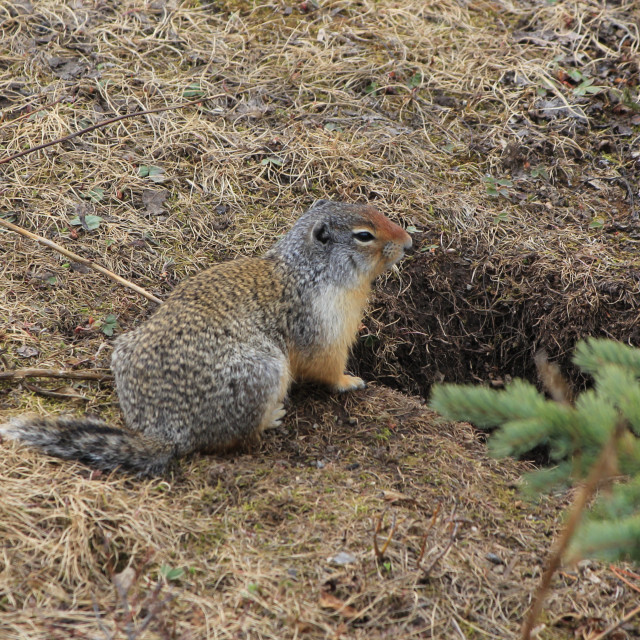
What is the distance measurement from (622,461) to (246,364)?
2757mm

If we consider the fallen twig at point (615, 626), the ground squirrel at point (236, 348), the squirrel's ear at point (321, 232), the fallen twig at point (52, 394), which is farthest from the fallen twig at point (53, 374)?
the fallen twig at point (615, 626)

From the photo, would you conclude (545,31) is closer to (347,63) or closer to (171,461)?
(347,63)

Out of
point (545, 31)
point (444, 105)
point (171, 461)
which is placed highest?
point (545, 31)

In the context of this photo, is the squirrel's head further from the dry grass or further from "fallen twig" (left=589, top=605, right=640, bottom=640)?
"fallen twig" (left=589, top=605, right=640, bottom=640)

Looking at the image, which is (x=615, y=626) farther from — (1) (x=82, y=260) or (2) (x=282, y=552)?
(1) (x=82, y=260)

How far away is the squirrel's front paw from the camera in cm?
571

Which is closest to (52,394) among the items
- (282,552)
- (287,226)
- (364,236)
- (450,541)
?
(282,552)

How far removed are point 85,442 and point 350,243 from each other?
236 cm

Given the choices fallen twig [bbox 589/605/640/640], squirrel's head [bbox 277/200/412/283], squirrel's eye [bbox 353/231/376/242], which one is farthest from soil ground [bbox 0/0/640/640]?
A: squirrel's eye [bbox 353/231/376/242]

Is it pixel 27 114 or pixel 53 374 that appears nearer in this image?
pixel 53 374

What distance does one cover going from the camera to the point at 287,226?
677 centimetres

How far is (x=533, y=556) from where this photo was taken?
4.31 m

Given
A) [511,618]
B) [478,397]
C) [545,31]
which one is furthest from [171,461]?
[545,31]

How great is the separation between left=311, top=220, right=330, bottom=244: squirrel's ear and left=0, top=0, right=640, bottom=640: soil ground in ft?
3.88
